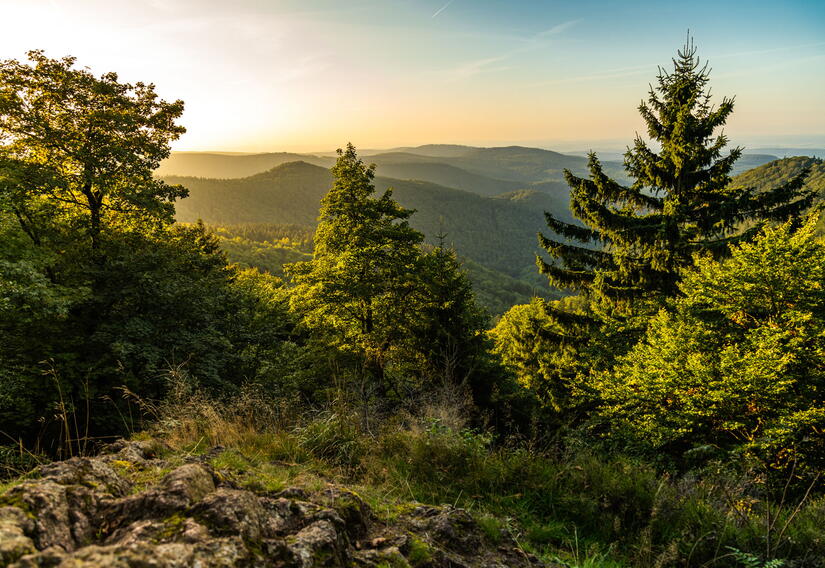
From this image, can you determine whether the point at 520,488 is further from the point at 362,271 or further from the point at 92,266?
the point at 92,266

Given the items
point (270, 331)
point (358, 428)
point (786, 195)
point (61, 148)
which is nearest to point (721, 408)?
point (786, 195)

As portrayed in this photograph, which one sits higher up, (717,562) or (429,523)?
(429,523)

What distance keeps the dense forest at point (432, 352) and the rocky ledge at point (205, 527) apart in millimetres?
49

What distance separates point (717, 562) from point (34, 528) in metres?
4.64

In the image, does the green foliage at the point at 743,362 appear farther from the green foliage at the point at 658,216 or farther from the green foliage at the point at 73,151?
the green foliage at the point at 73,151

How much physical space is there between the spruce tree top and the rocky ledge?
11436 millimetres

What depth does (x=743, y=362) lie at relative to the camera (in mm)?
7875

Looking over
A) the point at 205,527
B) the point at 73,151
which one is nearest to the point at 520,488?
the point at 205,527

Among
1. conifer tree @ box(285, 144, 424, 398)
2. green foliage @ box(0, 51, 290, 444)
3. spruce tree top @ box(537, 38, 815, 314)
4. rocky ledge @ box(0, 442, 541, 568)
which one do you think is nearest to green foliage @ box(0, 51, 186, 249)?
green foliage @ box(0, 51, 290, 444)

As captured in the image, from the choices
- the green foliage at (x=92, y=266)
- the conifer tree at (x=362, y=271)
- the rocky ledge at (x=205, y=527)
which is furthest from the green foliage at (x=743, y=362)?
the green foliage at (x=92, y=266)

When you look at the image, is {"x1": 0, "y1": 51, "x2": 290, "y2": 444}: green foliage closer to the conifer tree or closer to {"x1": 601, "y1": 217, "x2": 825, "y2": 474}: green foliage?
the conifer tree

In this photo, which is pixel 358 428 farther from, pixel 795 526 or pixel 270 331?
pixel 270 331

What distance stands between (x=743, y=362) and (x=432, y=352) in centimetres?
995

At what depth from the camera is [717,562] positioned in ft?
9.99
